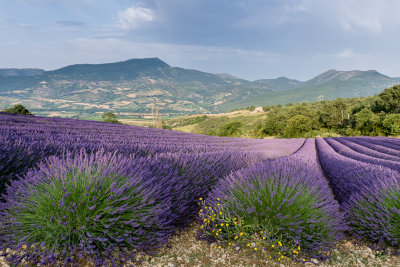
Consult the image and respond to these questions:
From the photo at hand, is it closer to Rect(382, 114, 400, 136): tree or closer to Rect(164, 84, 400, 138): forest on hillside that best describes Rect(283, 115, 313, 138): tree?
Rect(164, 84, 400, 138): forest on hillside

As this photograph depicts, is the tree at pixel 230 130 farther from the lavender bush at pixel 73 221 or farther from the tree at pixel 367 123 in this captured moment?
the lavender bush at pixel 73 221

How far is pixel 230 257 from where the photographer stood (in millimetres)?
1742

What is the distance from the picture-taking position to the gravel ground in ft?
5.42

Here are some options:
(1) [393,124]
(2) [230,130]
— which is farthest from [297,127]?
(1) [393,124]

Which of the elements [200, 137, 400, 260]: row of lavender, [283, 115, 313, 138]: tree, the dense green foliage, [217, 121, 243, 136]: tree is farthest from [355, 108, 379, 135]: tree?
[200, 137, 400, 260]: row of lavender

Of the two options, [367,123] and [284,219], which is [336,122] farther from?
[284,219]

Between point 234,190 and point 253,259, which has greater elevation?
point 234,190

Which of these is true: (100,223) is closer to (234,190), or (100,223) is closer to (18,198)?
(18,198)

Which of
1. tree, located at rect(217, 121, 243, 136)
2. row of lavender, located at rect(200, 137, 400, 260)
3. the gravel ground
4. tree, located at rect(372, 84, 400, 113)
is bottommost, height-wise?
tree, located at rect(217, 121, 243, 136)

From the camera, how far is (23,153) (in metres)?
2.13

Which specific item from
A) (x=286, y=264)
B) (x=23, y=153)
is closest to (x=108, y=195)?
(x=23, y=153)

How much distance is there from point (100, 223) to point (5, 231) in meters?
0.62

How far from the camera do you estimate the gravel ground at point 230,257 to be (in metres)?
1.65

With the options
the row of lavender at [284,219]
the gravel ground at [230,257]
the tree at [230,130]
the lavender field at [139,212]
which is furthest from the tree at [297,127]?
the gravel ground at [230,257]
